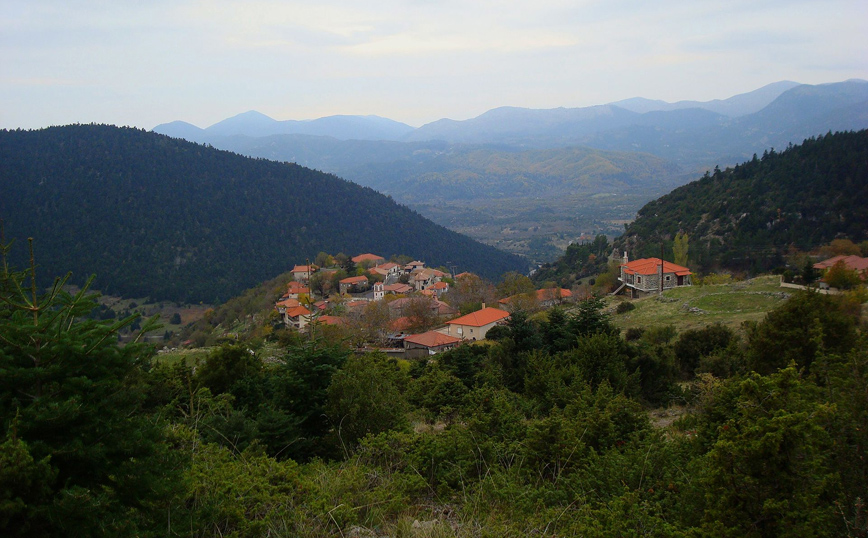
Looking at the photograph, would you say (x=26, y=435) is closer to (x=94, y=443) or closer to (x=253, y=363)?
(x=94, y=443)

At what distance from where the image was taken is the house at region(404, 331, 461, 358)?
93.9 ft

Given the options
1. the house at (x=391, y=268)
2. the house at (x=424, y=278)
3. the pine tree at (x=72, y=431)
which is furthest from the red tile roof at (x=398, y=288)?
the pine tree at (x=72, y=431)

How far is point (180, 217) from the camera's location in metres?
90.4

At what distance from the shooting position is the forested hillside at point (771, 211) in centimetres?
4572

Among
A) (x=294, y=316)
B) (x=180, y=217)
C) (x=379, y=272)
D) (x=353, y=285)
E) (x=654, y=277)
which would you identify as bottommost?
(x=294, y=316)

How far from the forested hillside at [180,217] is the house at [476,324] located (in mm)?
51108

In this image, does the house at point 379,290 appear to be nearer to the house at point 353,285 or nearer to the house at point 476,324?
the house at point 353,285

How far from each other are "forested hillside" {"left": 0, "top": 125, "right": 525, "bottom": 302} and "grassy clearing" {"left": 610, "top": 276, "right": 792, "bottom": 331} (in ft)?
188

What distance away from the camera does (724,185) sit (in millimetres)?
59781

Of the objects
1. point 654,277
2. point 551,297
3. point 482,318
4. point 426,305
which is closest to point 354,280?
point 426,305

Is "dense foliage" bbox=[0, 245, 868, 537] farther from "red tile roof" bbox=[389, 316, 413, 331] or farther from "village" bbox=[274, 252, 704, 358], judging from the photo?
"red tile roof" bbox=[389, 316, 413, 331]

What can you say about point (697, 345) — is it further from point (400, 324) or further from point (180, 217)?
point (180, 217)

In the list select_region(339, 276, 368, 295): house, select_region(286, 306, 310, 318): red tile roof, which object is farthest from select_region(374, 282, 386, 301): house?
select_region(286, 306, 310, 318): red tile roof

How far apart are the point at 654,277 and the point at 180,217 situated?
7871 centimetres
